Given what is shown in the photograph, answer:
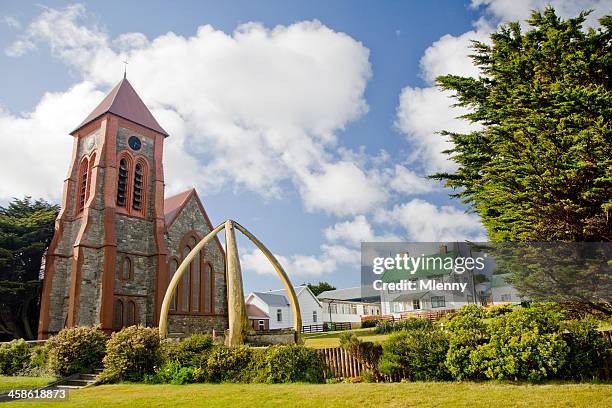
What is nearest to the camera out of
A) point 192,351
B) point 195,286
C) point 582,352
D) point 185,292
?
point 582,352

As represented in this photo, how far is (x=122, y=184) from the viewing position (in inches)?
1168

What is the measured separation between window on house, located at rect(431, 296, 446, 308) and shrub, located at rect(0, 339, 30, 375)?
39.4m

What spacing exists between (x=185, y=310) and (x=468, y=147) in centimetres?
2195

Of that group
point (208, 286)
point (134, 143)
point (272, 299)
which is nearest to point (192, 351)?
point (208, 286)

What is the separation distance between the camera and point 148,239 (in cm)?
2977

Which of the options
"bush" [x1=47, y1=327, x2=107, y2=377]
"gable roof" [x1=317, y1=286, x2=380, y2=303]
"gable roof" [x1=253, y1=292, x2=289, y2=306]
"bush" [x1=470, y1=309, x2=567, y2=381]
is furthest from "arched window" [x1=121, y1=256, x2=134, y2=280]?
"gable roof" [x1=317, y1=286, x2=380, y2=303]

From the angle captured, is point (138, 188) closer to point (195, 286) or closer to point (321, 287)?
point (195, 286)

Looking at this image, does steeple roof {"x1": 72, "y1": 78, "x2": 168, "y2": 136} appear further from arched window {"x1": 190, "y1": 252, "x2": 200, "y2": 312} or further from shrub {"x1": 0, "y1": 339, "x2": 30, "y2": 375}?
shrub {"x1": 0, "y1": 339, "x2": 30, "y2": 375}

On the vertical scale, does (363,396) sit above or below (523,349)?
below

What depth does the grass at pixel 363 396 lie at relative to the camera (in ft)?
27.1

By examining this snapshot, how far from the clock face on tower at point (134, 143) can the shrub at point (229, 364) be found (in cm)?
2191

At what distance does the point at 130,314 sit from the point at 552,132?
84.0 feet

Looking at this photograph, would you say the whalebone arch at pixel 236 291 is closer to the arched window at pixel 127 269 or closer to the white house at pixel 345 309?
the arched window at pixel 127 269

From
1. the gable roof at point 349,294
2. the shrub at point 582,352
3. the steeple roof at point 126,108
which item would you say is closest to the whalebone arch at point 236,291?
the shrub at point 582,352
